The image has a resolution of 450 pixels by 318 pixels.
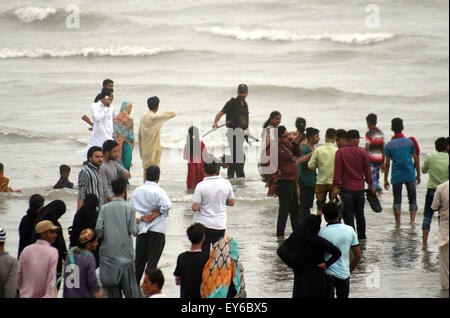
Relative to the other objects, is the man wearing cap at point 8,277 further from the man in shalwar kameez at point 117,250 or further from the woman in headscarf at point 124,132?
the woman in headscarf at point 124,132

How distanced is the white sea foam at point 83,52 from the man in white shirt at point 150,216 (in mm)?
26174

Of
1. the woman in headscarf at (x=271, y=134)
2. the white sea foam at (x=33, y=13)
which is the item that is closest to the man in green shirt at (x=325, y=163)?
the woman in headscarf at (x=271, y=134)

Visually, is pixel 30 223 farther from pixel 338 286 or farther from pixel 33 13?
pixel 33 13

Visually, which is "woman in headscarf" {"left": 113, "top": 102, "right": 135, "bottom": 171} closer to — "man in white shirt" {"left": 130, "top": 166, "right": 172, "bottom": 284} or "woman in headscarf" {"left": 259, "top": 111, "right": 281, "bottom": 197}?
"woman in headscarf" {"left": 259, "top": 111, "right": 281, "bottom": 197}

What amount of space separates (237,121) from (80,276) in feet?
27.8

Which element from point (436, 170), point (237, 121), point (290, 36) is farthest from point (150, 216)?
point (290, 36)

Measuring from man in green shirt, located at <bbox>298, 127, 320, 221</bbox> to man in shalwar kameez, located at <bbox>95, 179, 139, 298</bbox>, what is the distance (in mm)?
3984

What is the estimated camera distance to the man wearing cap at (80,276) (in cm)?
678

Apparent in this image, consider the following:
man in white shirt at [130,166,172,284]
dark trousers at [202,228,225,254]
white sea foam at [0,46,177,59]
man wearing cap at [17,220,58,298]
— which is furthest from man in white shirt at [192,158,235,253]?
white sea foam at [0,46,177,59]

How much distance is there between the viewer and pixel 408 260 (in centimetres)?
980

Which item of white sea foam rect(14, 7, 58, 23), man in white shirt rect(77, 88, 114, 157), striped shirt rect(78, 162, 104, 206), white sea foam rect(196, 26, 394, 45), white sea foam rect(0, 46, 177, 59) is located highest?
white sea foam rect(14, 7, 58, 23)

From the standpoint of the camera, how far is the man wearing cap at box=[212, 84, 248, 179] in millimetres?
14883
